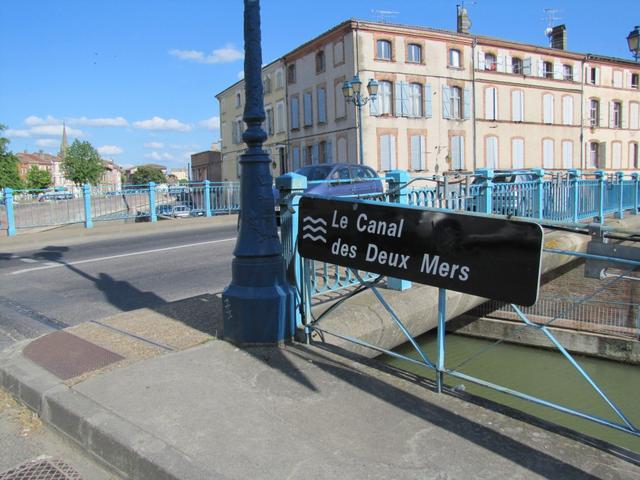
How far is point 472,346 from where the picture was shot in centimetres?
945

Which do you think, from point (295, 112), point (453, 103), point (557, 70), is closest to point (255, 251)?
point (453, 103)

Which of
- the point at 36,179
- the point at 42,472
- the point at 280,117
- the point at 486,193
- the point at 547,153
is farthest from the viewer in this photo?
the point at 36,179

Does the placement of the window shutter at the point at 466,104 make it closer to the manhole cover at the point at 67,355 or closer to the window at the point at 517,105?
the window at the point at 517,105

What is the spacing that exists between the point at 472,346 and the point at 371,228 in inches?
254

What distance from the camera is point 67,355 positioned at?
14.3 feet

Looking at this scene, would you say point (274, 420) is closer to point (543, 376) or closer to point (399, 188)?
point (399, 188)

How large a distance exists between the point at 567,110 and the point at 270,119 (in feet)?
78.6

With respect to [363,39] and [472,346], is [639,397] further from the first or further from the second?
[363,39]

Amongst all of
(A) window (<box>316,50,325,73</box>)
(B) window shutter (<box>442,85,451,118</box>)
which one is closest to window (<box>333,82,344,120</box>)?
(A) window (<box>316,50,325,73</box>)

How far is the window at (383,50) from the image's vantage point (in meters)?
33.6

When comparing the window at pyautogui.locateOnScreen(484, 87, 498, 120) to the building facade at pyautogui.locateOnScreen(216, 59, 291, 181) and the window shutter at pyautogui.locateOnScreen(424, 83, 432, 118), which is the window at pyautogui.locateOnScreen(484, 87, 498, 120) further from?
the building facade at pyautogui.locateOnScreen(216, 59, 291, 181)

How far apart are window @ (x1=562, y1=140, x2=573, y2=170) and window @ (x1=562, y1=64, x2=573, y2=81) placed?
5.00 metres

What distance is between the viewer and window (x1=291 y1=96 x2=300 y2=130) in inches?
1564

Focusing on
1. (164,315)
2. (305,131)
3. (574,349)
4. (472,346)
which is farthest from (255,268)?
(305,131)
